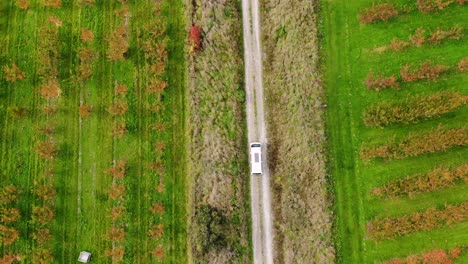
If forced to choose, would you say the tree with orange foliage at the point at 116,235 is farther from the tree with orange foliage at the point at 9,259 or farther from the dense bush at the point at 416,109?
the dense bush at the point at 416,109

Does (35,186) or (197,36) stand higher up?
(197,36)

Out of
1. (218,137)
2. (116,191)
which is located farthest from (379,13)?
(116,191)

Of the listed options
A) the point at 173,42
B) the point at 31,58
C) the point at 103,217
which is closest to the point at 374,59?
the point at 173,42

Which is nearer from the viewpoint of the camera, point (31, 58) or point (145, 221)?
point (145, 221)

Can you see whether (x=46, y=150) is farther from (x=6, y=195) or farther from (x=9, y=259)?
(x=9, y=259)

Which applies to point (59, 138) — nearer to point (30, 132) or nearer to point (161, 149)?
point (30, 132)

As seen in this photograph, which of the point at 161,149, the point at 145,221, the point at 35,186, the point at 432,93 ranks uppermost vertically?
the point at 432,93

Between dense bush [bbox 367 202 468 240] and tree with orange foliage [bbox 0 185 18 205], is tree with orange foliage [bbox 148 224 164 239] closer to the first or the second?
tree with orange foliage [bbox 0 185 18 205]

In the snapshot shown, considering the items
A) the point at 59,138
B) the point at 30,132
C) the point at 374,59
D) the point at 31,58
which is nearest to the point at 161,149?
the point at 59,138
